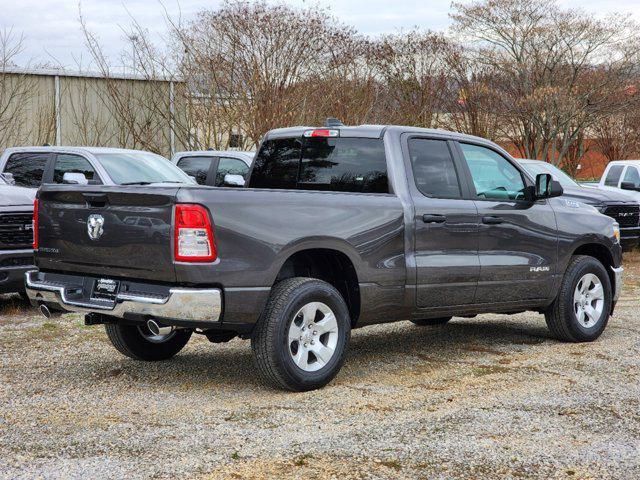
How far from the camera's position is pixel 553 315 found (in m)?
8.39

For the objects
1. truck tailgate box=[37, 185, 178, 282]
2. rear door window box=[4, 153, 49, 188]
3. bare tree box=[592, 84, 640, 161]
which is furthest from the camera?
bare tree box=[592, 84, 640, 161]

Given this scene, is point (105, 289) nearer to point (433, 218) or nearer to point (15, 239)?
point (433, 218)

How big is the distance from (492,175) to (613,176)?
1230 cm

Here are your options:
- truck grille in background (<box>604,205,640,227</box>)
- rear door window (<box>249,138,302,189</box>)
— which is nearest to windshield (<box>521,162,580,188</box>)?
truck grille in background (<box>604,205,640,227</box>)

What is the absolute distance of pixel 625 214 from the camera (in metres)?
15.8

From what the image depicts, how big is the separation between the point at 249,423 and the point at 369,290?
1.62 m

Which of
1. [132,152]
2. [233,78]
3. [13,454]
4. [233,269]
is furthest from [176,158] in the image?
[13,454]

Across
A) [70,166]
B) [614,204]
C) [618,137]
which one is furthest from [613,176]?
[618,137]

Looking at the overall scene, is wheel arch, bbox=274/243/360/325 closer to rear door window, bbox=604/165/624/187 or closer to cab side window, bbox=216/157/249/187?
cab side window, bbox=216/157/249/187

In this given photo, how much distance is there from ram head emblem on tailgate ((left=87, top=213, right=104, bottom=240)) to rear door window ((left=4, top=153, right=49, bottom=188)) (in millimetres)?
5524

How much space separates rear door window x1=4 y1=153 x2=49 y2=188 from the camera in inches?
458

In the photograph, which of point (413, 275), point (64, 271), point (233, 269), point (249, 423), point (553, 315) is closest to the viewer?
point (249, 423)

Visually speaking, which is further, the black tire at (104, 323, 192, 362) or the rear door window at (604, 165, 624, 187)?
the rear door window at (604, 165, 624, 187)

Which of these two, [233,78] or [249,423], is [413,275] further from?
[233,78]
